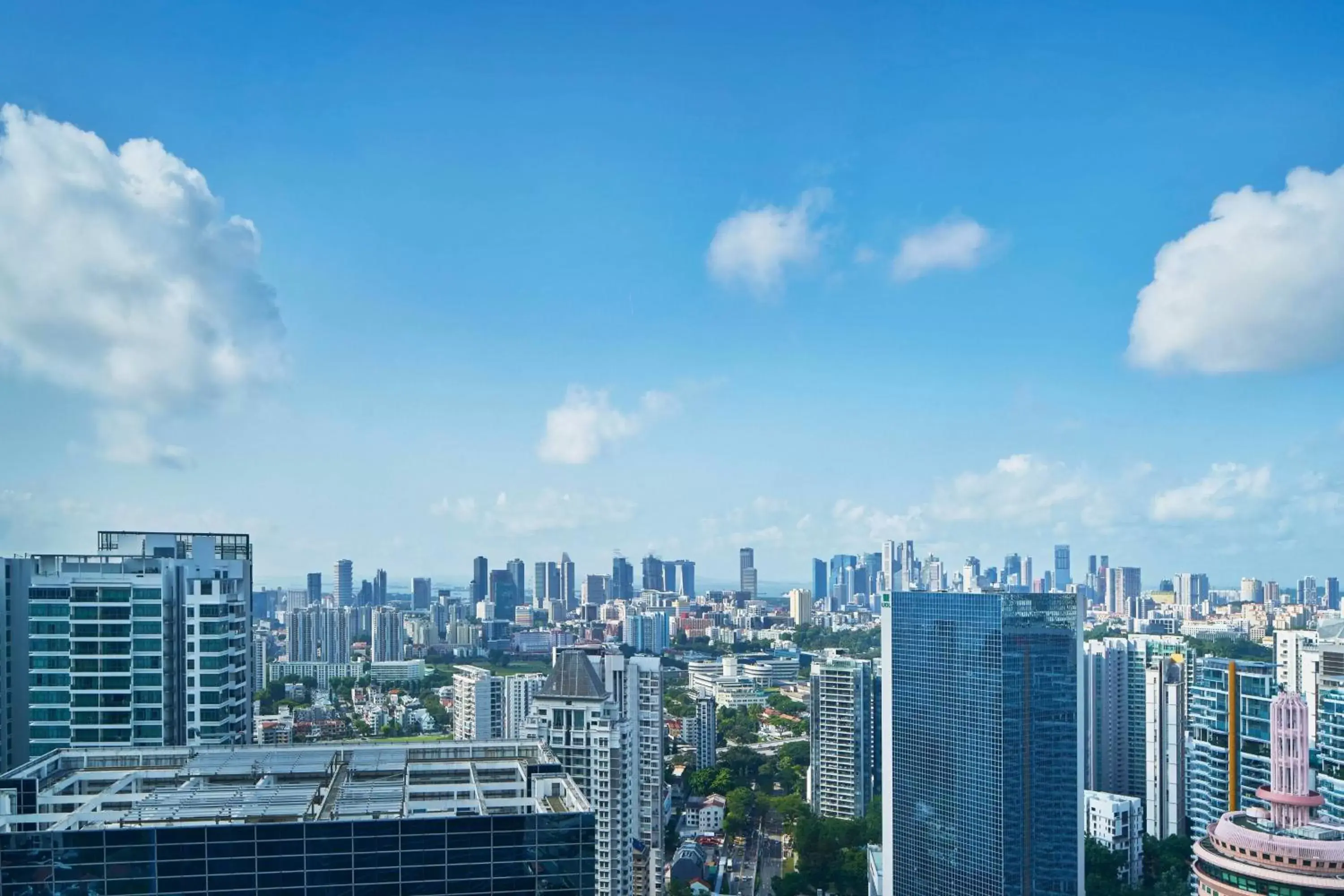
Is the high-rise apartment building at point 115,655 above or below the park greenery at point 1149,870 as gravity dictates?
above

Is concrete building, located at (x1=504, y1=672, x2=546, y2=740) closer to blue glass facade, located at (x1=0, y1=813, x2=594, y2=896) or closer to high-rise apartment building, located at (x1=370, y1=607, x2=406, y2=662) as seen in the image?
high-rise apartment building, located at (x1=370, y1=607, x2=406, y2=662)

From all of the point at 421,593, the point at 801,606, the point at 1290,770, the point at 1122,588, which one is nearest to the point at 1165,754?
the point at 1290,770

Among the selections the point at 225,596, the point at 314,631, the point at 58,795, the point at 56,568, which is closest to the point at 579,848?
the point at 58,795

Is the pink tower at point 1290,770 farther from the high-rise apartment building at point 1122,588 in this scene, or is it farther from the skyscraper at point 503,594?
the skyscraper at point 503,594

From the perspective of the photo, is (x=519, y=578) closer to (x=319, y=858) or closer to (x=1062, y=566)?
(x=1062, y=566)

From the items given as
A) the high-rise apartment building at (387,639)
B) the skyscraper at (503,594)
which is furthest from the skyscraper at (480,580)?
the high-rise apartment building at (387,639)

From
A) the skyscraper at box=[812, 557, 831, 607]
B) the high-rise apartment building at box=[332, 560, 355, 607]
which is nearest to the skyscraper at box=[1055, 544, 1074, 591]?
the skyscraper at box=[812, 557, 831, 607]
